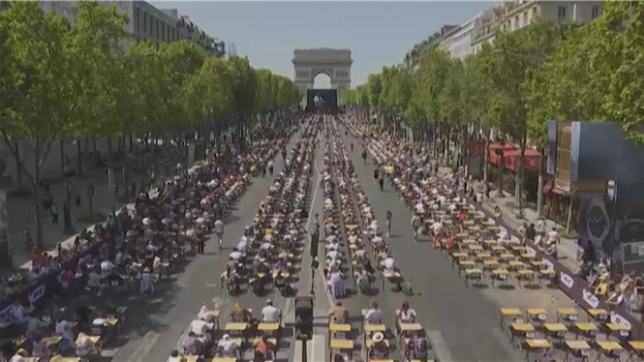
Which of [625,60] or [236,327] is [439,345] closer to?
[236,327]

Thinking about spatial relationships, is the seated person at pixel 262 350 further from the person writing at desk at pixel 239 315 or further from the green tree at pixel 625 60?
the green tree at pixel 625 60

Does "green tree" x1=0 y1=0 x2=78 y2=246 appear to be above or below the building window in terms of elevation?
below

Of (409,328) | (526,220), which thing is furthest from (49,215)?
(409,328)

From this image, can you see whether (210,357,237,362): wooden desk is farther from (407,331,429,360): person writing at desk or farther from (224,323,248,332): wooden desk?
(407,331,429,360): person writing at desk

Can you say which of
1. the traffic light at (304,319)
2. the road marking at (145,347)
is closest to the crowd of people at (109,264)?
the road marking at (145,347)

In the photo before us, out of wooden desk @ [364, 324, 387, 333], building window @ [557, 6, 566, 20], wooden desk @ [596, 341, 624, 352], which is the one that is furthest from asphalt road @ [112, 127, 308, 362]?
building window @ [557, 6, 566, 20]

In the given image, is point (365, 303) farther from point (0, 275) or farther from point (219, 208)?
point (219, 208)

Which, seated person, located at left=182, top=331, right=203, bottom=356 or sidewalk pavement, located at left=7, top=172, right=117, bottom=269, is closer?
seated person, located at left=182, top=331, right=203, bottom=356
